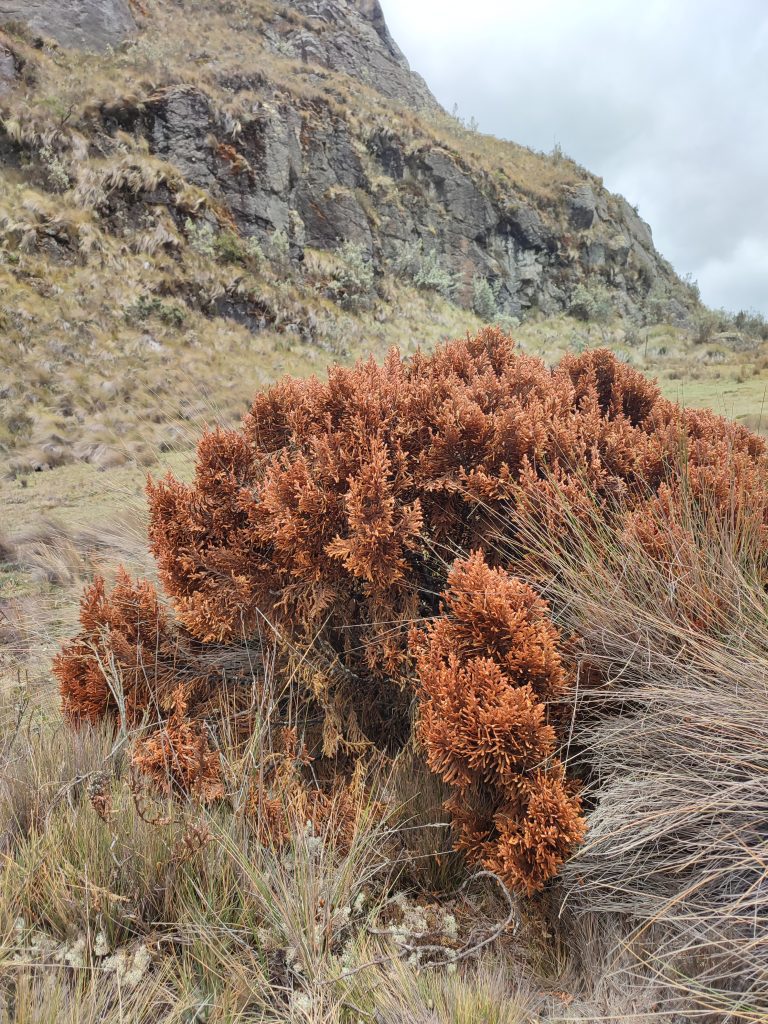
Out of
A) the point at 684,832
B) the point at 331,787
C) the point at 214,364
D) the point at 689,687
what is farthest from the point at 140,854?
the point at 214,364

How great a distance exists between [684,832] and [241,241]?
1973 centimetres

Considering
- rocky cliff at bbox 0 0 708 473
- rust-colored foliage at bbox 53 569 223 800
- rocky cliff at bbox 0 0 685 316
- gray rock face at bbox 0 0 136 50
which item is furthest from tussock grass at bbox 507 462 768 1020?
gray rock face at bbox 0 0 136 50

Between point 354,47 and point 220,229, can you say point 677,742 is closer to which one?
point 220,229

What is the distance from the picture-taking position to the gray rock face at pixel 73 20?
71.4ft

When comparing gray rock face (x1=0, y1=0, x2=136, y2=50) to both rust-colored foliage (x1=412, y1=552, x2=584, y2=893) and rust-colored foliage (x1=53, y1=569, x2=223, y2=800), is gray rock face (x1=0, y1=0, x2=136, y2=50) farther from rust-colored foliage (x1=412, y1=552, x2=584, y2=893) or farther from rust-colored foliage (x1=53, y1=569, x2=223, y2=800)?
rust-colored foliage (x1=412, y1=552, x2=584, y2=893)

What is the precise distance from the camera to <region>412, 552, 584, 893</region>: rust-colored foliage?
168 centimetres

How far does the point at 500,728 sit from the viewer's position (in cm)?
172

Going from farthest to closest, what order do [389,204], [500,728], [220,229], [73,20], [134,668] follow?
1. [389,204]
2. [73,20]
3. [220,229]
4. [134,668]
5. [500,728]

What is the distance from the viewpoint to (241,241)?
1784cm

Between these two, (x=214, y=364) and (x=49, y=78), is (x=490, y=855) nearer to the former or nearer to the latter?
(x=214, y=364)

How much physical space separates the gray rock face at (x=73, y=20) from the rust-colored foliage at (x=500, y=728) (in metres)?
29.8

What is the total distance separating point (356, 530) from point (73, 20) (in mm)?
31423

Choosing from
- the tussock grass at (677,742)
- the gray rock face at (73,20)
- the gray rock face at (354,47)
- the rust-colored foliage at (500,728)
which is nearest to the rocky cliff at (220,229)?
the gray rock face at (73,20)

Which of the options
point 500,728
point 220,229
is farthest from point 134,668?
point 220,229
